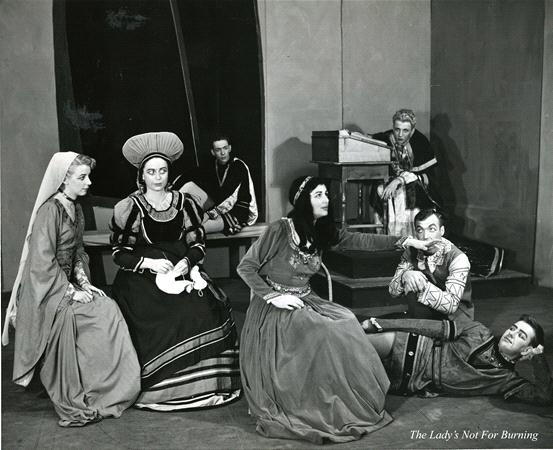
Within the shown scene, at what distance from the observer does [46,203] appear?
4000mm

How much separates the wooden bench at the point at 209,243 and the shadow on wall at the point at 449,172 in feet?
5.43

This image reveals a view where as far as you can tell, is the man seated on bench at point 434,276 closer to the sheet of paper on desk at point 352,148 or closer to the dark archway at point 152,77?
the sheet of paper on desk at point 352,148

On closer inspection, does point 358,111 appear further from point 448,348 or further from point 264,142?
point 448,348

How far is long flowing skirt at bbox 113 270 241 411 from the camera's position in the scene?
3.96 m

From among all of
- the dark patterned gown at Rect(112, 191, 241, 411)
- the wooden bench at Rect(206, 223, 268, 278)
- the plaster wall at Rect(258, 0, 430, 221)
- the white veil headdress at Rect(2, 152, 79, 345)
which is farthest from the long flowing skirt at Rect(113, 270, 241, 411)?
the plaster wall at Rect(258, 0, 430, 221)

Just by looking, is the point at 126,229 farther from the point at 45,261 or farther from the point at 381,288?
the point at 381,288

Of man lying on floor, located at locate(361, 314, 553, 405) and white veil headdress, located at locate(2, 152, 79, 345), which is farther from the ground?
white veil headdress, located at locate(2, 152, 79, 345)

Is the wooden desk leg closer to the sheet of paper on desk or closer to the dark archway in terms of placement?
the dark archway

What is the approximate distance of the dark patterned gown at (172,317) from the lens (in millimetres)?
3959

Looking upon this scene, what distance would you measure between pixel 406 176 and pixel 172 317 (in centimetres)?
271

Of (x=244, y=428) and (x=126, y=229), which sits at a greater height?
(x=126, y=229)

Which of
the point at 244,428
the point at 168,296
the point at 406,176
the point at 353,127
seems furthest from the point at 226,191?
the point at 244,428

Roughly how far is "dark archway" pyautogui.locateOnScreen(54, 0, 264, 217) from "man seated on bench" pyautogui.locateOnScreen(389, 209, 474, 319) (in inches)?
Result: 102

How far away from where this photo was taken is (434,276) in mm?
4219
